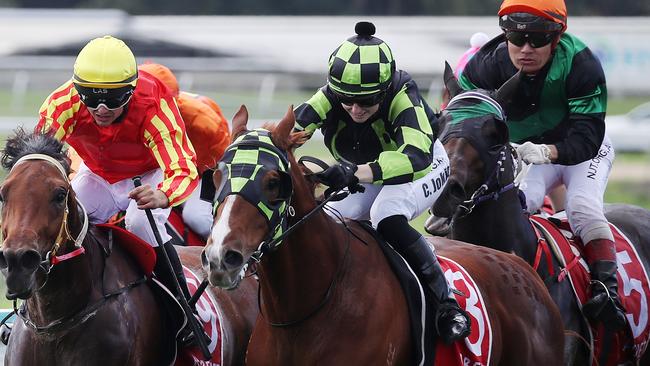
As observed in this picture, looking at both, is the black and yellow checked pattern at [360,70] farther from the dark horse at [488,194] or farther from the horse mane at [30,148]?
the horse mane at [30,148]

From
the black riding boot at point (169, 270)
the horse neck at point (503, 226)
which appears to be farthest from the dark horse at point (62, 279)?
the horse neck at point (503, 226)

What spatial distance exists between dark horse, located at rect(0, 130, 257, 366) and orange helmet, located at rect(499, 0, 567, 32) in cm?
260

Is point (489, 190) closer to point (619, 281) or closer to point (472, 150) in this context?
point (472, 150)

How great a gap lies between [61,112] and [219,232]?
1.66m

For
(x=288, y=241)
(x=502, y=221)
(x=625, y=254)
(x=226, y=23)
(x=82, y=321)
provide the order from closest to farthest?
(x=288, y=241) < (x=82, y=321) < (x=502, y=221) < (x=625, y=254) < (x=226, y=23)

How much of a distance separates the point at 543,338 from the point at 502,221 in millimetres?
778

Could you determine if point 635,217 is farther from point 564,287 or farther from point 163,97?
point 163,97

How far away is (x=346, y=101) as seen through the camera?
586 centimetres

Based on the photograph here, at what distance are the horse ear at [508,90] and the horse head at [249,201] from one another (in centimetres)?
219

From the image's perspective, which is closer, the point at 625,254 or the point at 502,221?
the point at 502,221

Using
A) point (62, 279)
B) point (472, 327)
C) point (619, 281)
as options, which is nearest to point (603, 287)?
point (619, 281)

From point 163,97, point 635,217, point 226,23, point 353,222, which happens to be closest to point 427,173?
point 353,222

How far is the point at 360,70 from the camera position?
573 centimetres

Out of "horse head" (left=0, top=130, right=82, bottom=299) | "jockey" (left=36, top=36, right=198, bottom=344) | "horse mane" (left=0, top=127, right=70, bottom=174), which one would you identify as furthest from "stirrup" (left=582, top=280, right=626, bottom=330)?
"horse mane" (left=0, top=127, right=70, bottom=174)
